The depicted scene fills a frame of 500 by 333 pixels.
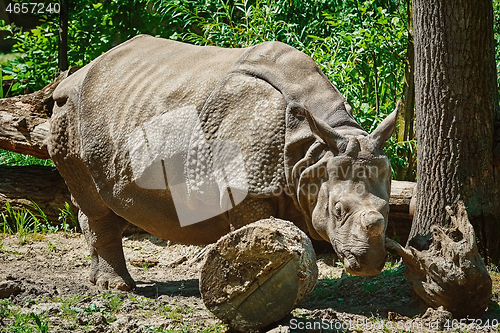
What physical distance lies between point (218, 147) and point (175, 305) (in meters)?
1.11

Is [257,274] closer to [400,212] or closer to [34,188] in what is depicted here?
[400,212]

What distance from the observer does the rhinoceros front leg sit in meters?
5.07

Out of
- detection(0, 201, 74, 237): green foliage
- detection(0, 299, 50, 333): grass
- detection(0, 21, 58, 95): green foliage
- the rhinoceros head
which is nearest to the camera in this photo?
detection(0, 299, 50, 333): grass

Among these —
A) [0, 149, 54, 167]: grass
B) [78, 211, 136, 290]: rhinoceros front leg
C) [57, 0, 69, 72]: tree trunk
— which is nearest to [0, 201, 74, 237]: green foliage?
[0, 149, 54, 167]: grass

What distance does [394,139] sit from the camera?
21.2 ft

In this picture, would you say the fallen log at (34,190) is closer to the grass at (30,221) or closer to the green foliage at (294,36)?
the grass at (30,221)

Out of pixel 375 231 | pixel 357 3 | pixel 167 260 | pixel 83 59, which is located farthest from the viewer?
pixel 83 59

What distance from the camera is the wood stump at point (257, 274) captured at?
333 centimetres

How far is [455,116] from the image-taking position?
4.21 metres

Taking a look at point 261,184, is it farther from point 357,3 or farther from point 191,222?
point 357,3

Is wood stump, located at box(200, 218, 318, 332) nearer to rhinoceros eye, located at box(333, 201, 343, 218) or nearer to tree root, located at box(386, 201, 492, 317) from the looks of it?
rhinoceros eye, located at box(333, 201, 343, 218)

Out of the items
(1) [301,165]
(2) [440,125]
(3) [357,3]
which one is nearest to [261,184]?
(1) [301,165]

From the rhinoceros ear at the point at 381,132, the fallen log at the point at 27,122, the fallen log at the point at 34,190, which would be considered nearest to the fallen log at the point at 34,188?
the fallen log at the point at 34,190

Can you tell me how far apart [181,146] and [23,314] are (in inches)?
57.6
